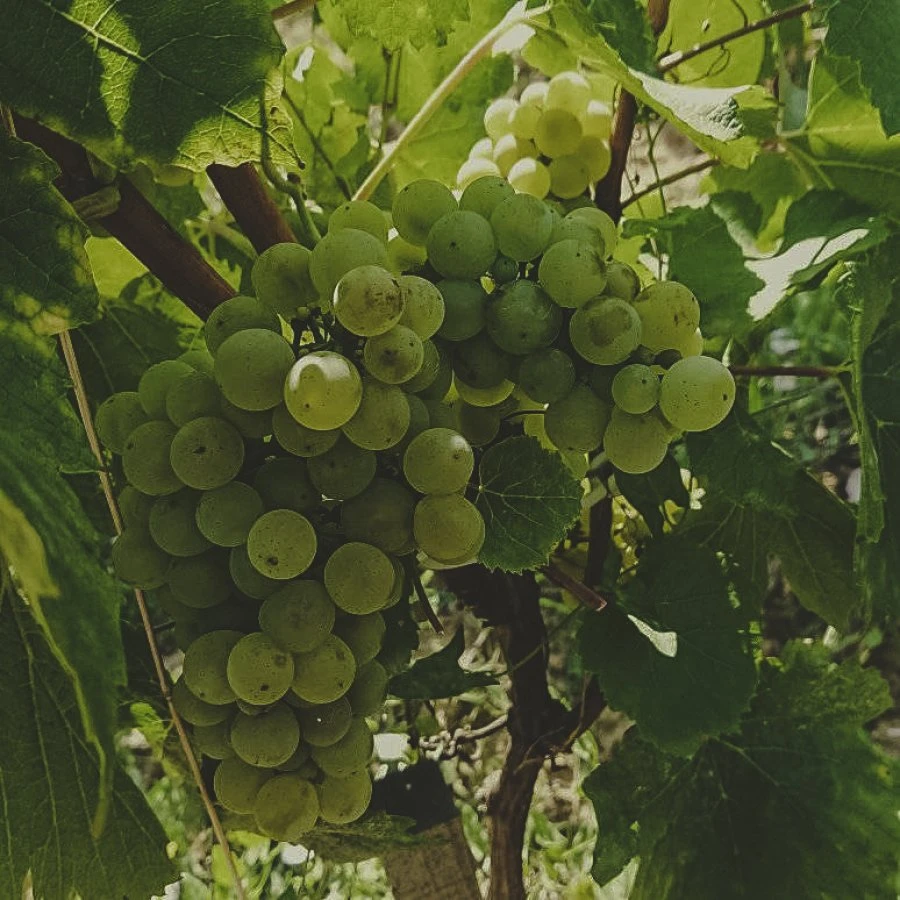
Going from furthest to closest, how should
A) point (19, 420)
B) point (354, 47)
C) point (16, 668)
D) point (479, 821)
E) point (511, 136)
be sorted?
1. point (479, 821)
2. point (354, 47)
3. point (511, 136)
4. point (16, 668)
5. point (19, 420)

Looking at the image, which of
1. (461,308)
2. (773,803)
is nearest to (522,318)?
(461,308)

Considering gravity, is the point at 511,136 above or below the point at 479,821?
above

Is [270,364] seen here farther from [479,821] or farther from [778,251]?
[479,821]

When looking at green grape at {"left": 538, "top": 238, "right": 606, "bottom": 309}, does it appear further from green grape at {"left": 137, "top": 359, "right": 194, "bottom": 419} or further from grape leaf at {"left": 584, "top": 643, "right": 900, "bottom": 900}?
grape leaf at {"left": 584, "top": 643, "right": 900, "bottom": 900}

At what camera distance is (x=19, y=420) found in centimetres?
42

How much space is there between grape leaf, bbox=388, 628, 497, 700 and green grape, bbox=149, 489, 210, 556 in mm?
305

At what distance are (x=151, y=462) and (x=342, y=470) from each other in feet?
0.30

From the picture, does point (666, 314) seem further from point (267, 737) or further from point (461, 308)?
point (267, 737)

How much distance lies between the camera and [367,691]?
1.66ft

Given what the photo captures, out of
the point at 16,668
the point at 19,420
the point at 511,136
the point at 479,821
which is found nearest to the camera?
the point at 19,420

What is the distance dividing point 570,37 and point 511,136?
18 cm

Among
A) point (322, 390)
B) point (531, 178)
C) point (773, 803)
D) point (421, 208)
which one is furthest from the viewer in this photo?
point (773, 803)

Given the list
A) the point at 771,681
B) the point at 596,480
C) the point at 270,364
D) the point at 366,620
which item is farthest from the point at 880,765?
the point at 270,364

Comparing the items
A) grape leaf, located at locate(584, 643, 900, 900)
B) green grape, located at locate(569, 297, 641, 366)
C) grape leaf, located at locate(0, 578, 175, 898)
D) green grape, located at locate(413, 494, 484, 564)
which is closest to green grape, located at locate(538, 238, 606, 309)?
green grape, located at locate(569, 297, 641, 366)
